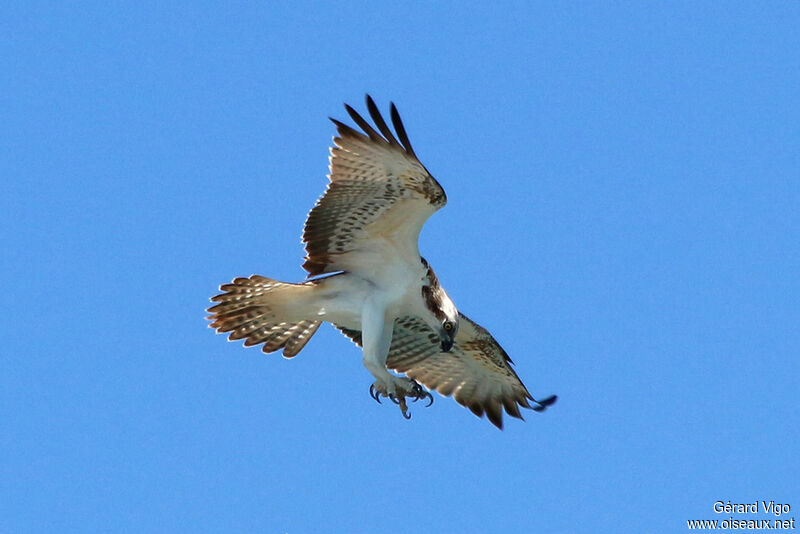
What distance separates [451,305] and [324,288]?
113 cm

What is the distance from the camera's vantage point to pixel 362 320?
38.9 ft

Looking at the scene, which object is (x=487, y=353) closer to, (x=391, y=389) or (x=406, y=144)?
(x=391, y=389)

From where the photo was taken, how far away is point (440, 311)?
12000mm

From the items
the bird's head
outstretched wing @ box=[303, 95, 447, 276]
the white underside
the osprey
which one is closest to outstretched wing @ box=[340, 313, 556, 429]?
the osprey

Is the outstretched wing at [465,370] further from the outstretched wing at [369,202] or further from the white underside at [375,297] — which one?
the outstretched wing at [369,202]

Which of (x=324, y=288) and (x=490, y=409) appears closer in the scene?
(x=324, y=288)

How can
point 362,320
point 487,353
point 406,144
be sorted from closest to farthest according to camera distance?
point 406,144
point 362,320
point 487,353

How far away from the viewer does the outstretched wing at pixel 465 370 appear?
13203 millimetres

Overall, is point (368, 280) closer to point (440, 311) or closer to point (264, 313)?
point (440, 311)

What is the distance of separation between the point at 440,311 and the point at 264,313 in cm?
158

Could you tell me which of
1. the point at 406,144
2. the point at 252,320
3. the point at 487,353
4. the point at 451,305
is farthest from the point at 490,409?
the point at 406,144

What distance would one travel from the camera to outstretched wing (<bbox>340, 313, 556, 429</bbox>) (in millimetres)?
13203

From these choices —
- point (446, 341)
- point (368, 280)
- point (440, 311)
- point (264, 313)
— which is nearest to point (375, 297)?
point (368, 280)

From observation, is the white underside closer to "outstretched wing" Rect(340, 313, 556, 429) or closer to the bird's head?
the bird's head
